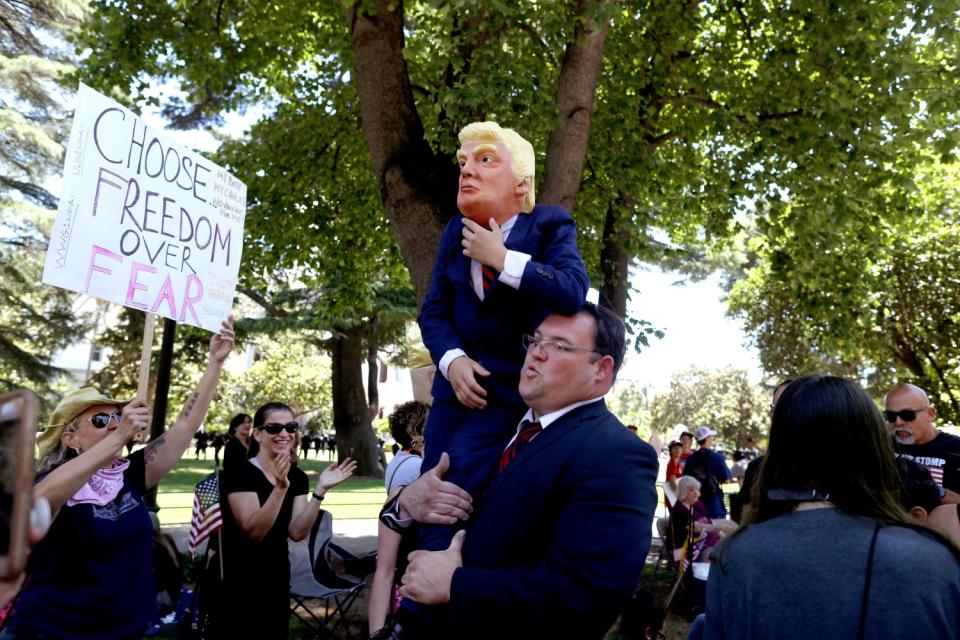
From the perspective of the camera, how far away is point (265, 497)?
5254mm

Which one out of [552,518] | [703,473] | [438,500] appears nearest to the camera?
[552,518]

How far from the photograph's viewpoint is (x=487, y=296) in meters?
2.95

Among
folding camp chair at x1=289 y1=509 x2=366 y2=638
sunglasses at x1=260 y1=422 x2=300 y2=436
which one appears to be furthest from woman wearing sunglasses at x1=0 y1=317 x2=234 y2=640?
folding camp chair at x1=289 y1=509 x2=366 y2=638

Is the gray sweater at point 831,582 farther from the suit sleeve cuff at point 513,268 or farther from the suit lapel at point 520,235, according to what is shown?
the suit lapel at point 520,235

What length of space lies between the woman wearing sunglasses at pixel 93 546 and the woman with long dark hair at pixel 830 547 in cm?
242

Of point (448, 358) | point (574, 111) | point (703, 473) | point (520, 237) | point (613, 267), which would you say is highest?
point (574, 111)

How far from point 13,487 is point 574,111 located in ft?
22.6

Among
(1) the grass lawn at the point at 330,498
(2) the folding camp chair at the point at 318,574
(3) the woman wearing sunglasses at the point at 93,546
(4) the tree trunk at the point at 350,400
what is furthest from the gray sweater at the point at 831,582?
(4) the tree trunk at the point at 350,400

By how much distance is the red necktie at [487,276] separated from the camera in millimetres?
2988

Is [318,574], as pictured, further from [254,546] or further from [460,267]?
[460,267]

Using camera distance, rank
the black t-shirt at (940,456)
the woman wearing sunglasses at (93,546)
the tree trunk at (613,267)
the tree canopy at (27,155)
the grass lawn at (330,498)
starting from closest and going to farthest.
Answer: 1. the woman wearing sunglasses at (93,546)
2. the black t-shirt at (940,456)
3. the tree trunk at (613,267)
4. the grass lawn at (330,498)
5. the tree canopy at (27,155)

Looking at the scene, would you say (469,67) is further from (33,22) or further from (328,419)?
(328,419)

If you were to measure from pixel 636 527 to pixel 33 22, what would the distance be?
29409 millimetres


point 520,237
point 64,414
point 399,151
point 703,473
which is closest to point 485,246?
point 520,237
